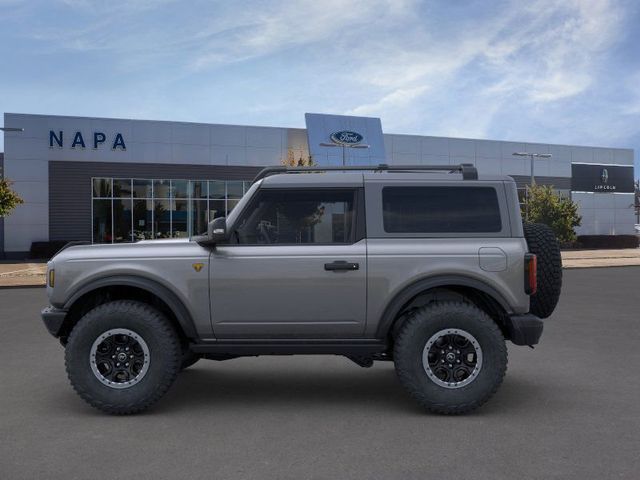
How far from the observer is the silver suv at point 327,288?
5.23 m

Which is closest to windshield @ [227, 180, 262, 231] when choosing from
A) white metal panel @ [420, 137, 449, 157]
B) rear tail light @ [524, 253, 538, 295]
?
rear tail light @ [524, 253, 538, 295]

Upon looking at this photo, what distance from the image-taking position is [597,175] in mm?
48562

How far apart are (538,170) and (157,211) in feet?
87.2

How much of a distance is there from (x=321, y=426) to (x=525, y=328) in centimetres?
182

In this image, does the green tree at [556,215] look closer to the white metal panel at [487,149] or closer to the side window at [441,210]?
the white metal panel at [487,149]

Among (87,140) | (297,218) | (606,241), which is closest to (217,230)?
(297,218)

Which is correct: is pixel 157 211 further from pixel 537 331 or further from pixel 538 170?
pixel 537 331

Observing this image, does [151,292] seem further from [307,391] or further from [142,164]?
[142,164]

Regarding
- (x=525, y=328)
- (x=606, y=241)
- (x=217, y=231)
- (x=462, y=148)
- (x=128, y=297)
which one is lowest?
(x=606, y=241)

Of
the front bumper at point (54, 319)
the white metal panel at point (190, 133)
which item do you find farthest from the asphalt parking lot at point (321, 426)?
the white metal panel at point (190, 133)

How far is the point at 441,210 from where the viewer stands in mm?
5469

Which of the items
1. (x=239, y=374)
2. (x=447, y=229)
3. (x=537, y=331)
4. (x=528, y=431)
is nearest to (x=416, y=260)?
(x=447, y=229)

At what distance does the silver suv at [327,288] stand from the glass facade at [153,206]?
1180 inches

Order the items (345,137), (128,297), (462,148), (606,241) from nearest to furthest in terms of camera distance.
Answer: (128,297) < (345,137) < (462,148) < (606,241)
